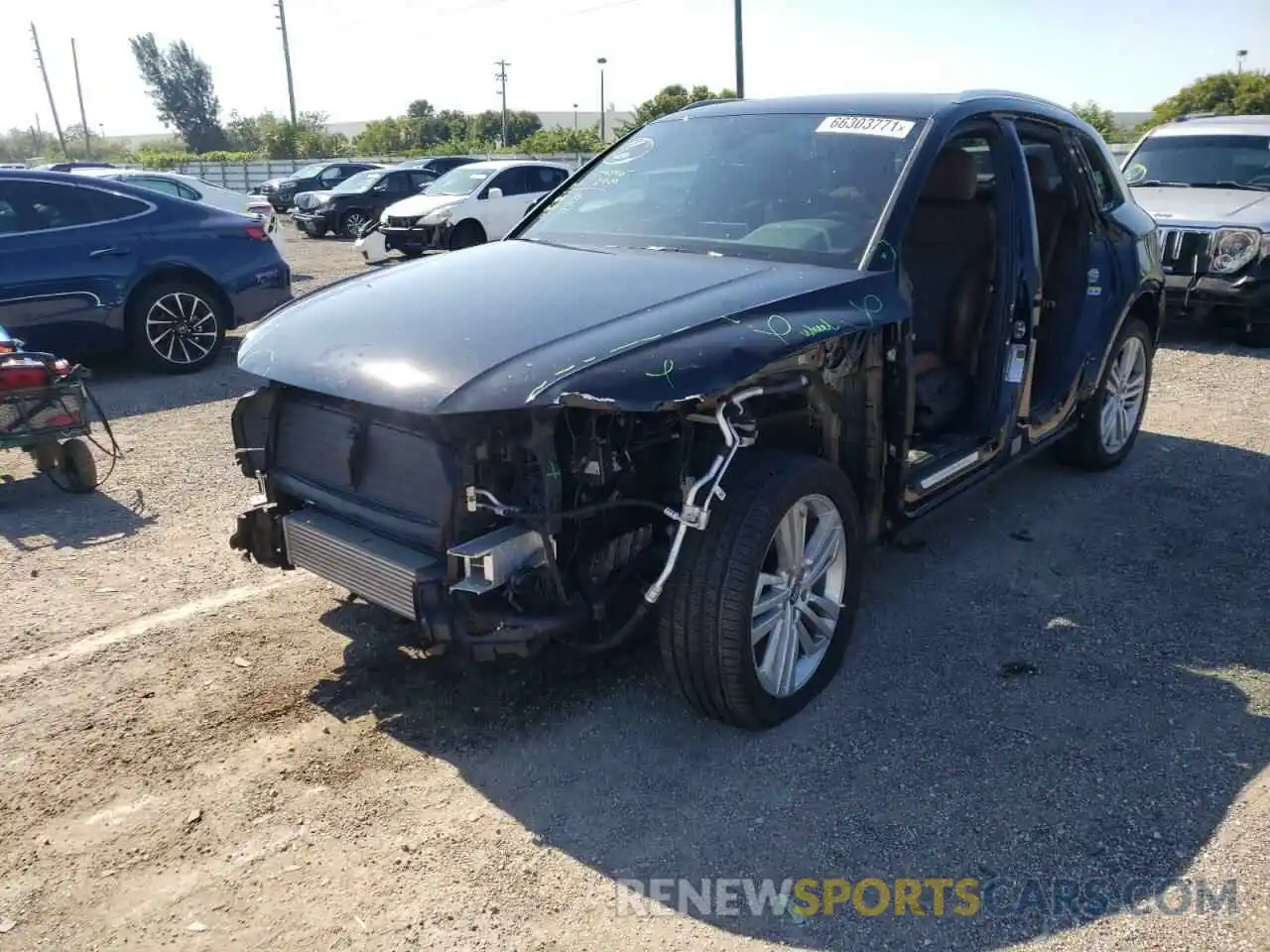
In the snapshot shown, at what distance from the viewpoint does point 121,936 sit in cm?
249

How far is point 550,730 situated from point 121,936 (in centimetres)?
131

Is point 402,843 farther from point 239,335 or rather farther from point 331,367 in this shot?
point 239,335

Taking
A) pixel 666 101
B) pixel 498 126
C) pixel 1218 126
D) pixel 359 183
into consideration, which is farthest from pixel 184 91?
pixel 1218 126

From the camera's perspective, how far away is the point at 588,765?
10.3 feet

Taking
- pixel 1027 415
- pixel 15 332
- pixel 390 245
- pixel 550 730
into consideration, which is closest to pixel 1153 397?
pixel 1027 415

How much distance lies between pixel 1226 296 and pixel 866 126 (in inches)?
245

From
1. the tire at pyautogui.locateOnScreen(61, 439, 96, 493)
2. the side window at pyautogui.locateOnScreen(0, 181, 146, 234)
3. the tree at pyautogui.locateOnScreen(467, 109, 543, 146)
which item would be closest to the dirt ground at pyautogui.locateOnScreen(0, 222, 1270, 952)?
the tire at pyautogui.locateOnScreen(61, 439, 96, 493)

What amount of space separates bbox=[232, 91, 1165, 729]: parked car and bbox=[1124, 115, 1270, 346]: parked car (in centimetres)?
506

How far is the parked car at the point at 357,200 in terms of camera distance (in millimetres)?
21891

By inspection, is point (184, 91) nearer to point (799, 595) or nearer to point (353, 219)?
point (353, 219)

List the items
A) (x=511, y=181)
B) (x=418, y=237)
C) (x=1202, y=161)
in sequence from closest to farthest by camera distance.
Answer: (x=1202, y=161) < (x=418, y=237) < (x=511, y=181)

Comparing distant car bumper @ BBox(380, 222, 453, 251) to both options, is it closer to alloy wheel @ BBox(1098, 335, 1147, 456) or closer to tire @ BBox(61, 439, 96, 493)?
tire @ BBox(61, 439, 96, 493)

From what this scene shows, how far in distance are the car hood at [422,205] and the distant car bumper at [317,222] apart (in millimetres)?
5479

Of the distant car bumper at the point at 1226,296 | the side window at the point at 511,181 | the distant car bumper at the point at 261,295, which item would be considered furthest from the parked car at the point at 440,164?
the distant car bumper at the point at 1226,296
